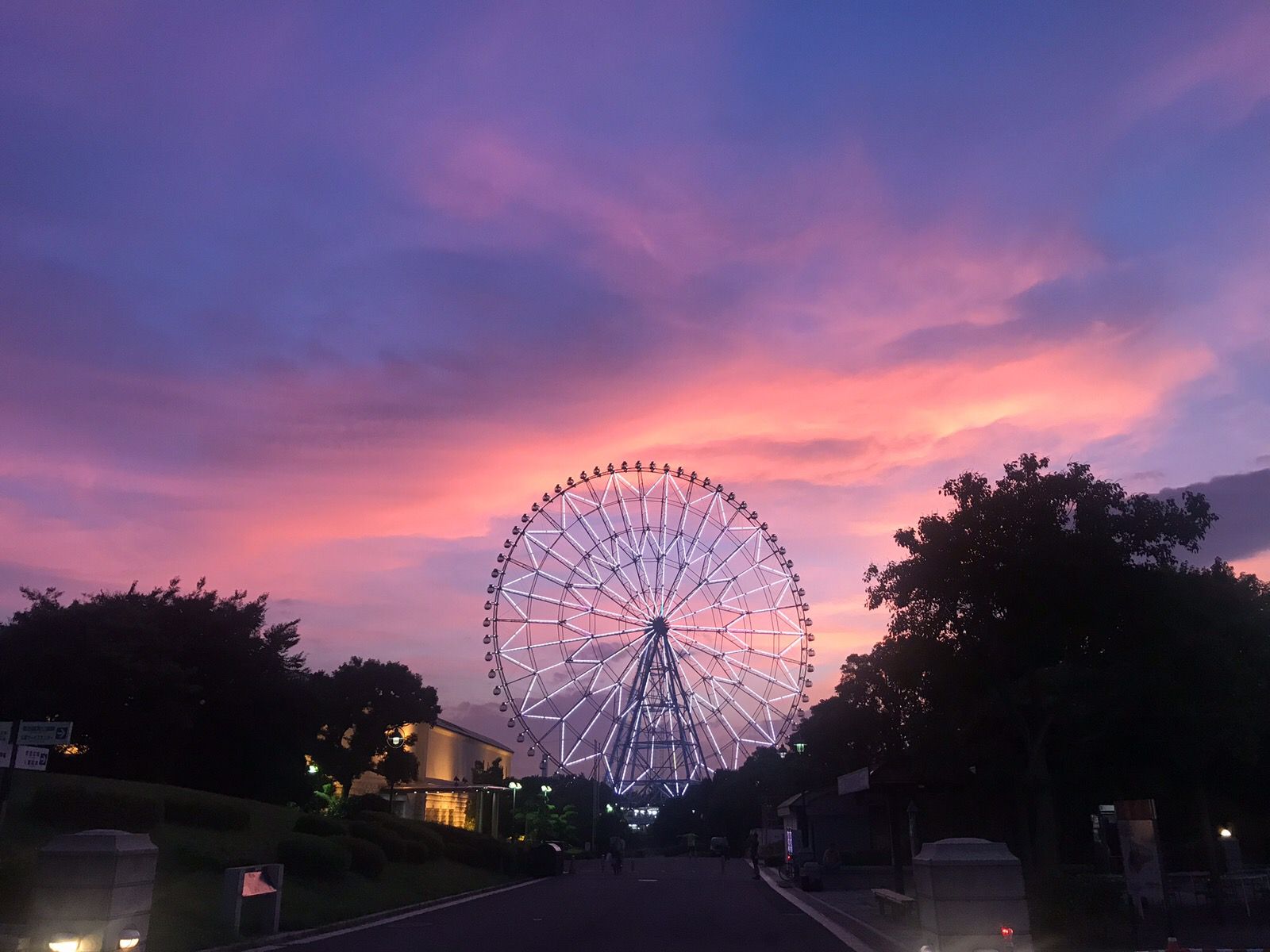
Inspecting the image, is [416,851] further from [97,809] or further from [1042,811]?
[1042,811]

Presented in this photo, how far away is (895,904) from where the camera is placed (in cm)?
2009

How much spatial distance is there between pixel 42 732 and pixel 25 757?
959 mm

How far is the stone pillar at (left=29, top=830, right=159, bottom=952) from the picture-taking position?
11844 mm

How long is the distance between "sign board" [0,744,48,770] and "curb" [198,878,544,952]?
4.36m

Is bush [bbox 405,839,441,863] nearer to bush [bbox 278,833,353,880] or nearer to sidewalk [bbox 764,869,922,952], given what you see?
bush [bbox 278,833,353,880]

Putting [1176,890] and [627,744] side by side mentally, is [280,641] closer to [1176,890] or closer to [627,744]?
[627,744]

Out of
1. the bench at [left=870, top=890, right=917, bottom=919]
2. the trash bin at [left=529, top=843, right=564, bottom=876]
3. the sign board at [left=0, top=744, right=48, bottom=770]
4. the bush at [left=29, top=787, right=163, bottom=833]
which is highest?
the sign board at [left=0, top=744, right=48, bottom=770]

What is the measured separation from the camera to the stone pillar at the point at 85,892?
1184 cm

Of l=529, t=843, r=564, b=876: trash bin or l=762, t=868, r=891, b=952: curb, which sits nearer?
l=762, t=868, r=891, b=952: curb

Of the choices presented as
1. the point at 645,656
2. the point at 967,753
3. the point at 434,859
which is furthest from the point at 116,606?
the point at 967,753

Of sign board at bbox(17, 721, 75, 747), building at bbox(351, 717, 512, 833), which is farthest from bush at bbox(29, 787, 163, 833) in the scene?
building at bbox(351, 717, 512, 833)

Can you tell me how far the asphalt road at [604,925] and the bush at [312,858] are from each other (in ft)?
8.03

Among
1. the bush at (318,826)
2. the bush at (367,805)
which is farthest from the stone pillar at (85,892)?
the bush at (367,805)

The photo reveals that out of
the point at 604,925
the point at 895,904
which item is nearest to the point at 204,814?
the point at 604,925
